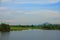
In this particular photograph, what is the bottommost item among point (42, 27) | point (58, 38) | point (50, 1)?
point (58, 38)

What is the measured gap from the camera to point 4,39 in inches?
179

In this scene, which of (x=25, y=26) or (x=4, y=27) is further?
(x=25, y=26)

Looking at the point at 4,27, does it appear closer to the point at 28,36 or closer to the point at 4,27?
the point at 4,27

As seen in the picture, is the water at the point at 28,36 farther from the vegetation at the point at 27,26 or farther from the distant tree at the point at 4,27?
the distant tree at the point at 4,27

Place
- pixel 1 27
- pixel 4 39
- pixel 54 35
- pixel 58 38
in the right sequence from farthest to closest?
pixel 54 35
pixel 58 38
pixel 4 39
pixel 1 27

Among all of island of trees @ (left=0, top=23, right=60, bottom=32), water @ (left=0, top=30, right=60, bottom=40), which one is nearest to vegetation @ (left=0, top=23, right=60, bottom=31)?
island of trees @ (left=0, top=23, right=60, bottom=32)

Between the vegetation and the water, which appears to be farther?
the water

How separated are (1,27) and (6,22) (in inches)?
8.0

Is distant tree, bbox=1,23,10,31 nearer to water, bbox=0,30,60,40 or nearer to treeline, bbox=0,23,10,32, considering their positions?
treeline, bbox=0,23,10,32

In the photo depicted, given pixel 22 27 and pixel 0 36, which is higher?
pixel 22 27

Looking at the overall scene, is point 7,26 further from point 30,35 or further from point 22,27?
point 30,35

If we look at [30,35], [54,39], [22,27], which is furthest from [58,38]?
[22,27]

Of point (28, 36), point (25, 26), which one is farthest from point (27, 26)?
point (28, 36)

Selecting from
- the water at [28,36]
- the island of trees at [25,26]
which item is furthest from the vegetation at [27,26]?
the water at [28,36]
